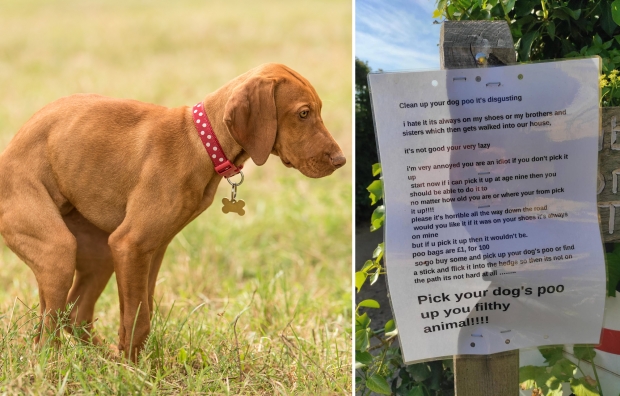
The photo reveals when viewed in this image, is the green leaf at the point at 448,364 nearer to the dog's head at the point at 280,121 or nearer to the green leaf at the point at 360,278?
the green leaf at the point at 360,278

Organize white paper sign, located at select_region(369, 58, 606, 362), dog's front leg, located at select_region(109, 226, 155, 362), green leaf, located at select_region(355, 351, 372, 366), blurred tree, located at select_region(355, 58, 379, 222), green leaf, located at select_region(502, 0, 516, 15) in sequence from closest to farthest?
white paper sign, located at select_region(369, 58, 606, 362) < dog's front leg, located at select_region(109, 226, 155, 362) < green leaf, located at select_region(502, 0, 516, 15) < green leaf, located at select_region(355, 351, 372, 366) < blurred tree, located at select_region(355, 58, 379, 222)

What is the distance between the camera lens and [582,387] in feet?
10.6

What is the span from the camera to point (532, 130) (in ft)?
9.05

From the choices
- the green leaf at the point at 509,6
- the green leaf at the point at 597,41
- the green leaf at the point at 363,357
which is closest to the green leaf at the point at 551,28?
the green leaf at the point at 597,41

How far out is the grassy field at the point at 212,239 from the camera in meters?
3.07

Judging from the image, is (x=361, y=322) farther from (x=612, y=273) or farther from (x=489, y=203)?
(x=612, y=273)

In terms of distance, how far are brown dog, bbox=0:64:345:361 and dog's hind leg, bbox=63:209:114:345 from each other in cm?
14

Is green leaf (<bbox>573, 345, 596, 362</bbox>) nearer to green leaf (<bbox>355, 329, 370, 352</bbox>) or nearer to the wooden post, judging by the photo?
the wooden post

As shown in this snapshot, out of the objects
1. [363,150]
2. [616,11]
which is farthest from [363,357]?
[616,11]

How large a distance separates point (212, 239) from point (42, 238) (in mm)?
2989

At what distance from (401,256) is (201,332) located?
1.24 meters

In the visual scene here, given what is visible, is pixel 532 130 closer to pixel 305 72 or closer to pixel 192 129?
pixel 192 129

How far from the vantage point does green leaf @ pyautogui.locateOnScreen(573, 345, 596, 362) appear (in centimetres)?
311

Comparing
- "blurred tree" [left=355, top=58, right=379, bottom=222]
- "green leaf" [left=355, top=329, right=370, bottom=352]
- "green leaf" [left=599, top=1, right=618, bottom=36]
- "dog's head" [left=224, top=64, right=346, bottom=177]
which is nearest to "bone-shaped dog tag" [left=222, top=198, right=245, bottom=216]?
"dog's head" [left=224, top=64, right=346, bottom=177]
